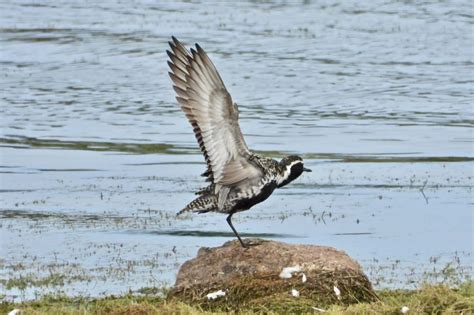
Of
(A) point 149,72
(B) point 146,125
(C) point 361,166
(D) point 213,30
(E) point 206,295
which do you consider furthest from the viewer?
(D) point 213,30

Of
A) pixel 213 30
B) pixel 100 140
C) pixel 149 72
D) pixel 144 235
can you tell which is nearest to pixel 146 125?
pixel 100 140

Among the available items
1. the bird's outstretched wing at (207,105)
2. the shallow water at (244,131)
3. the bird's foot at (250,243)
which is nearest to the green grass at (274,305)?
the bird's foot at (250,243)

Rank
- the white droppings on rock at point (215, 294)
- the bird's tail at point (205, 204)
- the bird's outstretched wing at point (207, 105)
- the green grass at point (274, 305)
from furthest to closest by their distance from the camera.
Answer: the bird's tail at point (205, 204), the white droppings on rock at point (215, 294), the bird's outstretched wing at point (207, 105), the green grass at point (274, 305)

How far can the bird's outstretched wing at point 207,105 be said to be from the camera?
1070 cm

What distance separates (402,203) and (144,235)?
149 inches

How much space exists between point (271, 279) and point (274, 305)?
364mm

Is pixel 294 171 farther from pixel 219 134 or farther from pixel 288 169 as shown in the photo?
pixel 219 134

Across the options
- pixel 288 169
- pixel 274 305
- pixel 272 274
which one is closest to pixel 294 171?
pixel 288 169

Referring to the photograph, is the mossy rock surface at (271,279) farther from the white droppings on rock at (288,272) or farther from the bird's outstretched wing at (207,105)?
the bird's outstretched wing at (207,105)

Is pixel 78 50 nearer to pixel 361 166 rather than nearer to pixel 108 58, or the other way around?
pixel 108 58

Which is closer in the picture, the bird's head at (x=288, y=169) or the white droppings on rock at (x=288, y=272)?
the white droppings on rock at (x=288, y=272)

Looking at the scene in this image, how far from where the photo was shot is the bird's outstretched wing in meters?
10.7

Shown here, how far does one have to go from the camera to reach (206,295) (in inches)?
427

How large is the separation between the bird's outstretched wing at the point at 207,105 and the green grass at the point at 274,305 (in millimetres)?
1182
